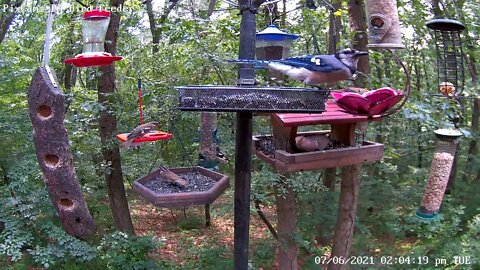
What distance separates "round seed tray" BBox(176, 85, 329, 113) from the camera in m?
1.86

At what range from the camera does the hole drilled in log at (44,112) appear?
9.85ft

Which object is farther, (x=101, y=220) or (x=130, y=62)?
(x=101, y=220)

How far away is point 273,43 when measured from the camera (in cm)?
306

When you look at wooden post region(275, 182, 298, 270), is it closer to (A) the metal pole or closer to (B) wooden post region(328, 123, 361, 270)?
(B) wooden post region(328, 123, 361, 270)

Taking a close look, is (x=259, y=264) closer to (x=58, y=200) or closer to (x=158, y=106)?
(x=158, y=106)

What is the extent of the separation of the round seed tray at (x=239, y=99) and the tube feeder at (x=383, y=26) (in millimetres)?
869

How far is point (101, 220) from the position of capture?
264 inches

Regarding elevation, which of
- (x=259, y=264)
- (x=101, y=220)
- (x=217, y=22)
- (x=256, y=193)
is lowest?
(x=259, y=264)

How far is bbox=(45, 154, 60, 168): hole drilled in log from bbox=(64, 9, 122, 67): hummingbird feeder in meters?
0.73

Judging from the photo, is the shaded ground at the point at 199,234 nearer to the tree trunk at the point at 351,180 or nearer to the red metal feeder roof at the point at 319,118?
the tree trunk at the point at 351,180

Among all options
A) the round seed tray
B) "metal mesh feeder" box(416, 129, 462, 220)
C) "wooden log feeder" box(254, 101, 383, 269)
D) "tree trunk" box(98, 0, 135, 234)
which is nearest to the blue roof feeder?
"wooden log feeder" box(254, 101, 383, 269)

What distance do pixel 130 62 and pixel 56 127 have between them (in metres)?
2.60

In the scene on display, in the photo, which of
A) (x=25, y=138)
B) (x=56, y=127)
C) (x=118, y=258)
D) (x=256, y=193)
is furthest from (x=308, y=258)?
(x=56, y=127)

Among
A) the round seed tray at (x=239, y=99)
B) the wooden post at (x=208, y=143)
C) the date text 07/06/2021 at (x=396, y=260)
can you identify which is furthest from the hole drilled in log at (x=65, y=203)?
the date text 07/06/2021 at (x=396, y=260)
